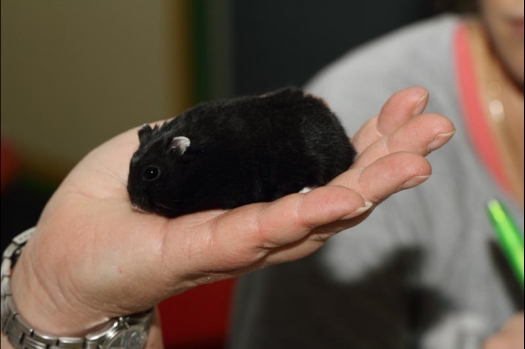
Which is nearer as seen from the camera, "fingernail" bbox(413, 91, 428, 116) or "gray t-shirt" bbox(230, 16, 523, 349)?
"fingernail" bbox(413, 91, 428, 116)

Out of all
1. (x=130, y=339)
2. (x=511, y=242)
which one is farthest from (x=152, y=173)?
(x=511, y=242)

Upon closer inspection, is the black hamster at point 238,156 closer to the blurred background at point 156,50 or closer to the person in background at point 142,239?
the person in background at point 142,239

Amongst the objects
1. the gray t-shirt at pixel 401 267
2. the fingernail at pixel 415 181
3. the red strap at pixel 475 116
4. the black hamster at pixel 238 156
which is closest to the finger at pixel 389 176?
the fingernail at pixel 415 181

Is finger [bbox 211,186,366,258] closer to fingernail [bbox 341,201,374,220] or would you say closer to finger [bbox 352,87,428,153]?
fingernail [bbox 341,201,374,220]

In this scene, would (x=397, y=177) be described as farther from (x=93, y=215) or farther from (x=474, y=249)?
(x=474, y=249)

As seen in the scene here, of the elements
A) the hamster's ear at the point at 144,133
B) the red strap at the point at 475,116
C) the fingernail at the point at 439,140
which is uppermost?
the fingernail at the point at 439,140

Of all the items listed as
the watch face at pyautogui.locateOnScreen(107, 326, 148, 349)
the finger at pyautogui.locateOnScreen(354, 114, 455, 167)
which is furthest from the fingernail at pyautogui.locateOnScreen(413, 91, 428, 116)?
the watch face at pyautogui.locateOnScreen(107, 326, 148, 349)

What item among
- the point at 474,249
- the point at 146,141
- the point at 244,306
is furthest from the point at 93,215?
the point at 474,249
